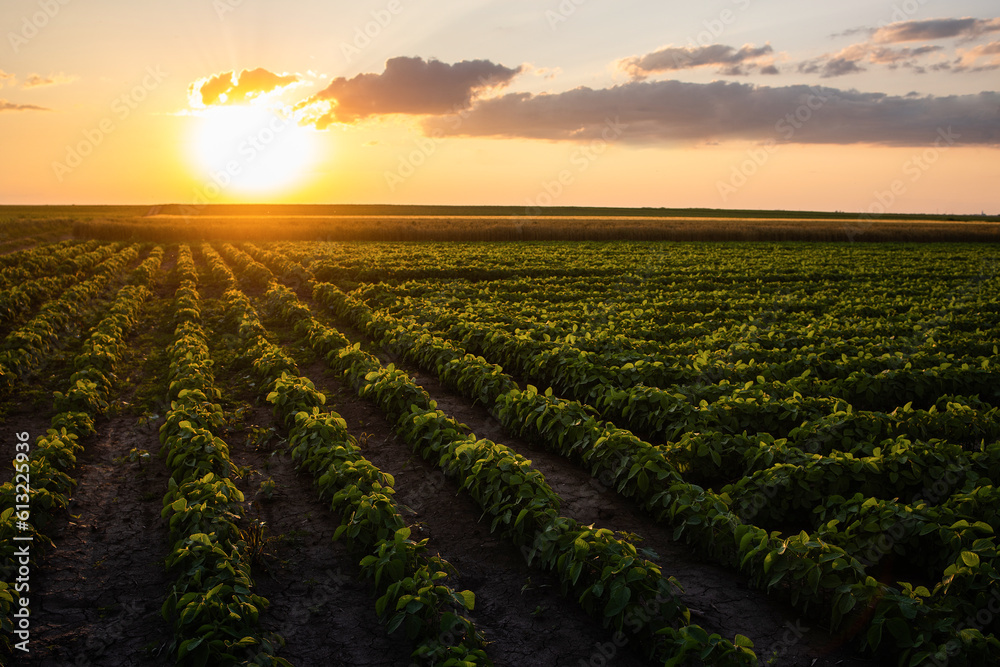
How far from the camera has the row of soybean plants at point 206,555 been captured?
13.0 feet

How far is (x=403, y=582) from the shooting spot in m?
4.55

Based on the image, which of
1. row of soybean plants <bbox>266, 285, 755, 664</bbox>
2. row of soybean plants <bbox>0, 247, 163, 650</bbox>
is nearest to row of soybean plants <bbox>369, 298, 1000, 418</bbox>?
row of soybean plants <bbox>266, 285, 755, 664</bbox>

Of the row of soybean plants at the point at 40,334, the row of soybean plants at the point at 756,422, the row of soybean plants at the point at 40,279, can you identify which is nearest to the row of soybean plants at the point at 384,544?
the row of soybean plants at the point at 756,422

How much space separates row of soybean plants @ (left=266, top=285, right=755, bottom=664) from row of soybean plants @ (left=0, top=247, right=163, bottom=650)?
3880mm

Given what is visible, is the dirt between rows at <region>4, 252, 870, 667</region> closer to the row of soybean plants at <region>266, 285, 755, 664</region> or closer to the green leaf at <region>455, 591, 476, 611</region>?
the row of soybean plants at <region>266, 285, 755, 664</region>

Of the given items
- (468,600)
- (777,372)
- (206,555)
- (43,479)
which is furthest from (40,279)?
(777,372)

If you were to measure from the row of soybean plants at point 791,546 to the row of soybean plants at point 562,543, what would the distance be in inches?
31.5

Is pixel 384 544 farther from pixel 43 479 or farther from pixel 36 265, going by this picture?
pixel 36 265

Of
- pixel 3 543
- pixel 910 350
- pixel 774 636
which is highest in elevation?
pixel 910 350

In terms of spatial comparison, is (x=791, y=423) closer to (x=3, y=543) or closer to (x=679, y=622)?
(x=679, y=622)

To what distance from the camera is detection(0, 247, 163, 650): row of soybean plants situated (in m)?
4.88

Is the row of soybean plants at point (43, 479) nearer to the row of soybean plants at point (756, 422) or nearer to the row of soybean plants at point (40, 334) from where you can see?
the row of soybean plants at point (40, 334)

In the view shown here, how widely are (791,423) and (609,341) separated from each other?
13.1 feet

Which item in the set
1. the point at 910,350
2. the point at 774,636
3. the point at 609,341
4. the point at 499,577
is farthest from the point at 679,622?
the point at 910,350
